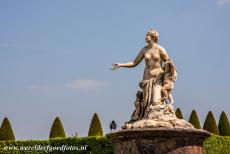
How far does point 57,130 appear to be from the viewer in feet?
Answer: 121

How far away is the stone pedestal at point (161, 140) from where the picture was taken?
41.5 ft

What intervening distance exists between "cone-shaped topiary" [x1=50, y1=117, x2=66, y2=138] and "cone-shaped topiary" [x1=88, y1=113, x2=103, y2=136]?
6.00 ft

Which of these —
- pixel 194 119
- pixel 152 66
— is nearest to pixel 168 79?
pixel 152 66

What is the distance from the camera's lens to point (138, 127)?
13109mm

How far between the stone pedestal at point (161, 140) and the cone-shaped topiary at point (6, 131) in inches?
970

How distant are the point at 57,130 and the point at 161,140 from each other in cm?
2473

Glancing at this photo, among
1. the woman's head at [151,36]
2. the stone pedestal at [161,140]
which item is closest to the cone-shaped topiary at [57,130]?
the woman's head at [151,36]

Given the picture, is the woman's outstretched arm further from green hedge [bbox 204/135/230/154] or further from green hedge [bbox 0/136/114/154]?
green hedge [bbox 204/135/230/154]

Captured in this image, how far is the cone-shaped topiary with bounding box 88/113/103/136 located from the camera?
36.4 m

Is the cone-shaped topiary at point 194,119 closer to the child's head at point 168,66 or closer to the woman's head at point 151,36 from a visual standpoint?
the woman's head at point 151,36

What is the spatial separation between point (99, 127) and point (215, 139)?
24.5 ft

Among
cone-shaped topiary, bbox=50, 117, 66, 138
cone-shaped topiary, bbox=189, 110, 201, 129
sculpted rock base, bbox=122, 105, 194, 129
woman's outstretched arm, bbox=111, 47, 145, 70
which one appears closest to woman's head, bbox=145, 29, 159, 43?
woman's outstretched arm, bbox=111, 47, 145, 70

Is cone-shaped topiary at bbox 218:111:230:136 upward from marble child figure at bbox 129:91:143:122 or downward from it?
upward

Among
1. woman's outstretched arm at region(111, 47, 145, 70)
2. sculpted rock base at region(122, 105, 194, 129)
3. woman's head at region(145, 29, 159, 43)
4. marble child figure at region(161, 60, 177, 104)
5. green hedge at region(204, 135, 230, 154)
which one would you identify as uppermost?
green hedge at region(204, 135, 230, 154)
